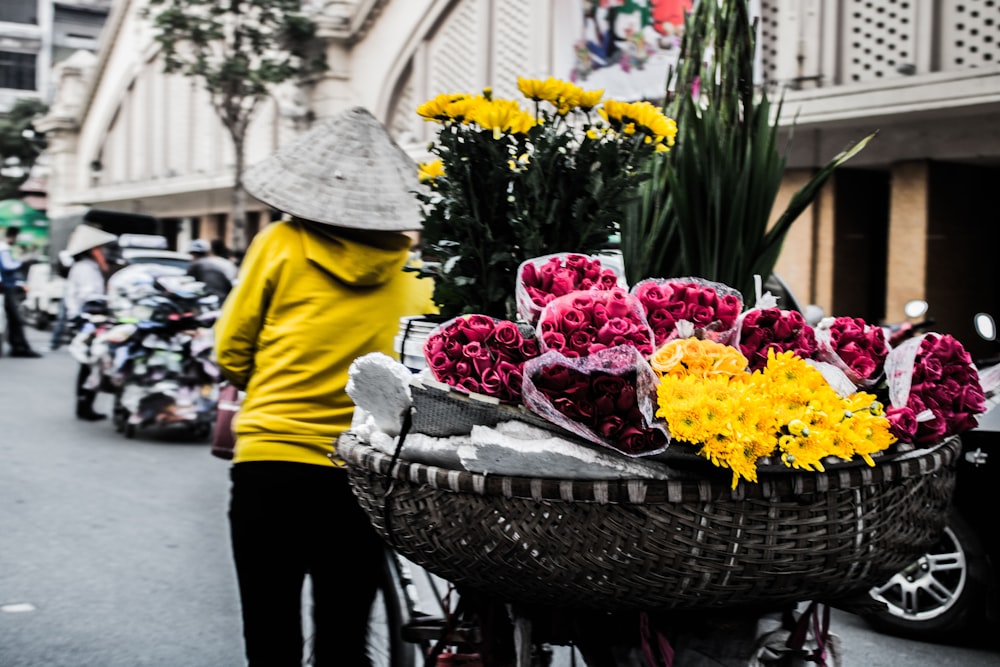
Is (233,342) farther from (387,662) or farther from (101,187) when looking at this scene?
(101,187)

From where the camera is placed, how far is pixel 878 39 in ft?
43.0

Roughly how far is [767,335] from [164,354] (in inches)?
347

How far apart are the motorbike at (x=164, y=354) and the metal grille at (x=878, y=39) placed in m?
7.51

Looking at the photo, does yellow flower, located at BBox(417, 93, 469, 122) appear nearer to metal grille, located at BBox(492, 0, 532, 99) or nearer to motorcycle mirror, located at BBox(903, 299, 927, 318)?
motorcycle mirror, located at BBox(903, 299, 927, 318)

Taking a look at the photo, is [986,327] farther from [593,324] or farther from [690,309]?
[593,324]

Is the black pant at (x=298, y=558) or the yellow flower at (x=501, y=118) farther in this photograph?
the black pant at (x=298, y=558)

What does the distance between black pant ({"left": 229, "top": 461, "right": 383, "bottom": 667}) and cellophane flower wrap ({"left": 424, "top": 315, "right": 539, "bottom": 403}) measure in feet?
3.62

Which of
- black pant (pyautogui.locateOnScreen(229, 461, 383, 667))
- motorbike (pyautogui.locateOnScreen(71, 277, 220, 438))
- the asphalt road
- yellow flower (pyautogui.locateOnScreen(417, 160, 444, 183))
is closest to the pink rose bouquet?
yellow flower (pyautogui.locateOnScreen(417, 160, 444, 183))

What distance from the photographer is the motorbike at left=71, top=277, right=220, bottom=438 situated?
10.1m

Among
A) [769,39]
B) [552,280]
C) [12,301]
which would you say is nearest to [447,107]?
[552,280]

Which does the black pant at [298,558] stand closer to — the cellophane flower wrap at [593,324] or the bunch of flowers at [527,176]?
the bunch of flowers at [527,176]

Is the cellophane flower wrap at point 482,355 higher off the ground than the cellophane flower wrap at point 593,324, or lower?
lower

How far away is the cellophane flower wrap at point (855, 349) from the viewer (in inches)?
84.1

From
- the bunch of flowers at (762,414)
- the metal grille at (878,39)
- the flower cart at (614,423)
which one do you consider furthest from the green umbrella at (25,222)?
the bunch of flowers at (762,414)
